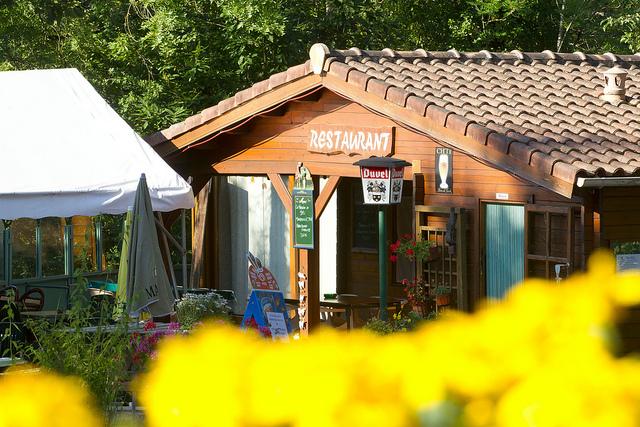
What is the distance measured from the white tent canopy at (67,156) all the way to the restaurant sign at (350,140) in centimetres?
208

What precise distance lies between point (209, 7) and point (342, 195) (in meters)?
5.98

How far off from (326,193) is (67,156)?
296cm

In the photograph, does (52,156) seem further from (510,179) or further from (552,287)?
(552,287)

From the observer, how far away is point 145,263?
33.0 ft

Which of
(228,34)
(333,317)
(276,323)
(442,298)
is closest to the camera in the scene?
(276,323)

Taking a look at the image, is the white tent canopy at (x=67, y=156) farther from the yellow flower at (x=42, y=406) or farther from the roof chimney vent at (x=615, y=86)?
the yellow flower at (x=42, y=406)

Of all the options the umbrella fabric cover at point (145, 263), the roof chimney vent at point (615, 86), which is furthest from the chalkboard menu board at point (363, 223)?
the umbrella fabric cover at point (145, 263)

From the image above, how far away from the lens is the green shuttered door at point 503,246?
11.2m

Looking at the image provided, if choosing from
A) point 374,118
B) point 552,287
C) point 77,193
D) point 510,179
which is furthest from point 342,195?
point 552,287

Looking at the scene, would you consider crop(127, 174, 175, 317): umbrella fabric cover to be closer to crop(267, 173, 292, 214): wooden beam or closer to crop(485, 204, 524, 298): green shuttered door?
crop(267, 173, 292, 214): wooden beam

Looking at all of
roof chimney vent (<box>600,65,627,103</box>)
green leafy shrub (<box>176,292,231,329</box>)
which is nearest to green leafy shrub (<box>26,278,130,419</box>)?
green leafy shrub (<box>176,292,231,329</box>)

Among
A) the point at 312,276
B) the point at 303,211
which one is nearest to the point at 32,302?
the point at 312,276

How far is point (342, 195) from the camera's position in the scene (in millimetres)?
15688

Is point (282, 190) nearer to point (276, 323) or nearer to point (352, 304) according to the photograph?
point (352, 304)
